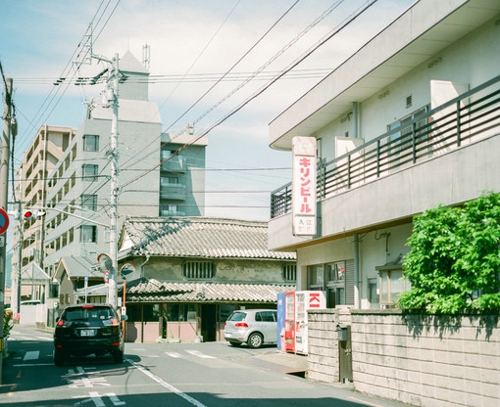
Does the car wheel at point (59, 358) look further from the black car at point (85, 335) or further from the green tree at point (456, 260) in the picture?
→ the green tree at point (456, 260)

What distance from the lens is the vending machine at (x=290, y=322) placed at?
2400cm

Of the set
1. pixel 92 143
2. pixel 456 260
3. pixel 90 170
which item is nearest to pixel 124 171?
pixel 90 170

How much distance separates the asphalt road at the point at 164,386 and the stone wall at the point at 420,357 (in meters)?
0.45

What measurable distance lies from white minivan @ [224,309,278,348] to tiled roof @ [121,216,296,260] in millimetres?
11174

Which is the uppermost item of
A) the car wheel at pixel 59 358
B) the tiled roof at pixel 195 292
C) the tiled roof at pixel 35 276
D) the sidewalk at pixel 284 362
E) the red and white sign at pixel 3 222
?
the tiled roof at pixel 35 276

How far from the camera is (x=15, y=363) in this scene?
65.2ft

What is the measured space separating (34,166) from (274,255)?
60836mm

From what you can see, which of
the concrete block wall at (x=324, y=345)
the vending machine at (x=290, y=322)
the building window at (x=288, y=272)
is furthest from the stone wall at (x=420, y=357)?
the building window at (x=288, y=272)

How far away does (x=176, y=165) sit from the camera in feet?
249

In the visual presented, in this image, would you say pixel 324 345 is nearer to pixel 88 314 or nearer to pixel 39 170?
pixel 88 314

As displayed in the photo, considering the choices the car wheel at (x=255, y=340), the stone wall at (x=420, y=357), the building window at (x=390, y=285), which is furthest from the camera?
the car wheel at (x=255, y=340)

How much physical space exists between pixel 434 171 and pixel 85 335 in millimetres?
10622

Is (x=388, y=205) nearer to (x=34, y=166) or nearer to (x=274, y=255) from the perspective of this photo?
(x=274, y=255)

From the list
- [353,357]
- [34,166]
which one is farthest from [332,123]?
[34,166]
